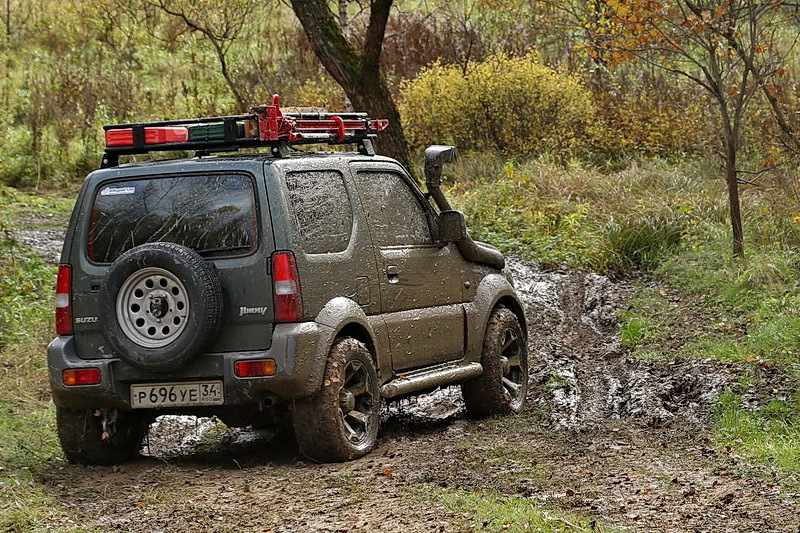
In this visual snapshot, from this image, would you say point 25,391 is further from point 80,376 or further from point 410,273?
point 410,273

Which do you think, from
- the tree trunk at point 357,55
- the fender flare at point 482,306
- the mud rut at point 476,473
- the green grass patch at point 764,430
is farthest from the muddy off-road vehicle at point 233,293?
the tree trunk at point 357,55

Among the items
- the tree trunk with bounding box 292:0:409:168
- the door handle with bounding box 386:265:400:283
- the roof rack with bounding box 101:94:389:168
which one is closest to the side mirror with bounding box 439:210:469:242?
the door handle with bounding box 386:265:400:283

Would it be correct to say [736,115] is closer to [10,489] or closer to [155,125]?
[155,125]

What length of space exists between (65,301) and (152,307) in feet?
2.18

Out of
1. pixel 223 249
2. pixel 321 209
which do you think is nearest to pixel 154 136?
pixel 223 249

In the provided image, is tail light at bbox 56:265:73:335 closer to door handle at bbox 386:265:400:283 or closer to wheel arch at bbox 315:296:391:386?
wheel arch at bbox 315:296:391:386

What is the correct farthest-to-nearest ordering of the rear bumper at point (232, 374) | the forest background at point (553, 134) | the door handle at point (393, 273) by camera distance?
the forest background at point (553, 134), the door handle at point (393, 273), the rear bumper at point (232, 374)

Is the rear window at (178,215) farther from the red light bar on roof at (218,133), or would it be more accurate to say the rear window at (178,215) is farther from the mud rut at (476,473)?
the mud rut at (476,473)

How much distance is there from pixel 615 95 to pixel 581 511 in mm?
16194

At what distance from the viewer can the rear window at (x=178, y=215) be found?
21.4 feet

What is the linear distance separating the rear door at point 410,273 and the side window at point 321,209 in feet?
0.78

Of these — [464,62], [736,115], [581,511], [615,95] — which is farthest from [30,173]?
[581,511]

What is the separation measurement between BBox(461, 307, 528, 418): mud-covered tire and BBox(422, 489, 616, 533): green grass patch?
2.56 m

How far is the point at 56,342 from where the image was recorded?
671cm
